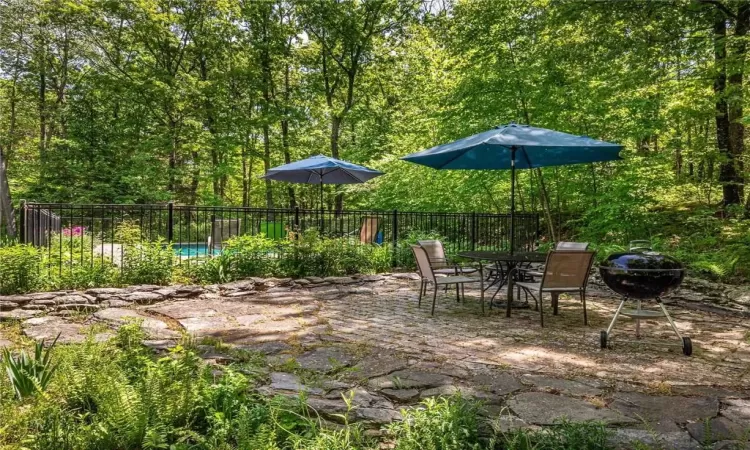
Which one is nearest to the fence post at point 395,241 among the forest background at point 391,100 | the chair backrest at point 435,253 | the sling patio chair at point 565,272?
the chair backrest at point 435,253

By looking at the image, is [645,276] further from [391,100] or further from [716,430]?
[391,100]

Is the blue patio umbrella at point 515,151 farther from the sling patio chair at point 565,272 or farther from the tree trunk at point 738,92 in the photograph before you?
the tree trunk at point 738,92

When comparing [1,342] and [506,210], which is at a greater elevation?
[506,210]

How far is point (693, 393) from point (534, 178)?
23.7ft

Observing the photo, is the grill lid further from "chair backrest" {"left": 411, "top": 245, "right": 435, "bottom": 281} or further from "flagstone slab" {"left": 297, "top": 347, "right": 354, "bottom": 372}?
"flagstone slab" {"left": 297, "top": 347, "right": 354, "bottom": 372}

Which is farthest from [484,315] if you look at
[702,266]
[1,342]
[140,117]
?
[140,117]

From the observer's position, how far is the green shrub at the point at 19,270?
4.97 m

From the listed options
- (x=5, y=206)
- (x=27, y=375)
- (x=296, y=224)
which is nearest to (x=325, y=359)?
(x=27, y=375)

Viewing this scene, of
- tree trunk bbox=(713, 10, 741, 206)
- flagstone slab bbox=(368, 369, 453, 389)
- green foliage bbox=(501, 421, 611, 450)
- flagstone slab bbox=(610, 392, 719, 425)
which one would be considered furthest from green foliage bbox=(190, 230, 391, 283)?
tree trunk bbox=(713, 10, 741, 206)

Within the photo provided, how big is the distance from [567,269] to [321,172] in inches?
205

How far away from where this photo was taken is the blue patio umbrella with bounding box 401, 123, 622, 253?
4590mm

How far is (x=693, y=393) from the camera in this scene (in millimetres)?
2756

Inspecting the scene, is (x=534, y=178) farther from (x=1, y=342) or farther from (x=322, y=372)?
(x=1, y=342)

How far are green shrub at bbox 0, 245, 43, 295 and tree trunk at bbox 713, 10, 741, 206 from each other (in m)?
9.07
